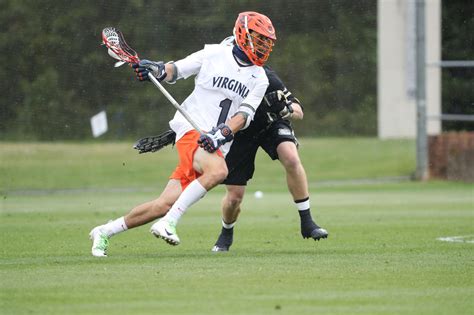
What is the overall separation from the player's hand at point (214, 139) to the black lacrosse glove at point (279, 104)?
3.20 feet

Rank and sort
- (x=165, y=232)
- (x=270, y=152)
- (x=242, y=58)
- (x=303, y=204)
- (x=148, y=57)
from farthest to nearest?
(x=148, y=57) → (x=270, y=152) → (x=303, y=204) → (x=242, y=58) → (x=165, y=232)

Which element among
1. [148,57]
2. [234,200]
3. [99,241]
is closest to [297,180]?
[234,200]

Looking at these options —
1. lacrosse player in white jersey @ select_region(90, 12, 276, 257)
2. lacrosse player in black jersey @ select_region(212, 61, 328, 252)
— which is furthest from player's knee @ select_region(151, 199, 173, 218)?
lacrosse player in black jersey @ select_region(212, 61, 328, 252)

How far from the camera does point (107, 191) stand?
20891 mm

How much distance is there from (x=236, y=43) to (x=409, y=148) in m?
14.3

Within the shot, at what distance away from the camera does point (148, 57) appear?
2145cm

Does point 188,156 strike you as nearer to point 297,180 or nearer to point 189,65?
point 189,65

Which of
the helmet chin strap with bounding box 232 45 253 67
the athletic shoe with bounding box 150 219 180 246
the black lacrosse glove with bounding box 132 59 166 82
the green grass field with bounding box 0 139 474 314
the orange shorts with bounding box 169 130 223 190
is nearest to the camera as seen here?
the green grass field with bounding box 0 139 474 314

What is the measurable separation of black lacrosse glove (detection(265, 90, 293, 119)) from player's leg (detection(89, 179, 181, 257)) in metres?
1.26

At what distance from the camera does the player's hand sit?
32.3 ft

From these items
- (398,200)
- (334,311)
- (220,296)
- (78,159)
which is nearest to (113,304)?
(220,296)

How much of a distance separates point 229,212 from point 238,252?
1.51 feet

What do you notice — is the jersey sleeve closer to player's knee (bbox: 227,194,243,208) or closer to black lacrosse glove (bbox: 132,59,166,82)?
black lacrosse glove (bbox: 132,59,166,82)

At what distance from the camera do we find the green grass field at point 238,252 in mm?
7594
